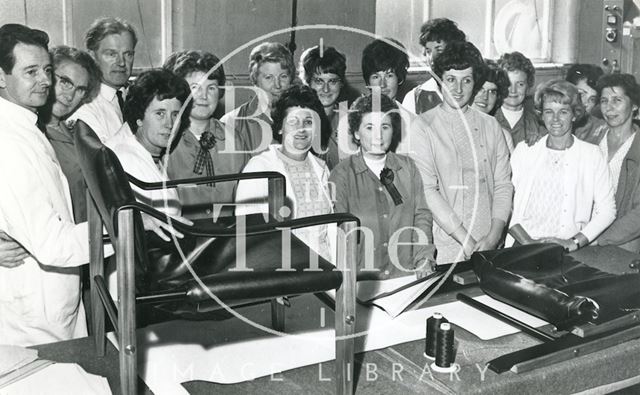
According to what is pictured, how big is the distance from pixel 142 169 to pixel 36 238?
2.24 feet

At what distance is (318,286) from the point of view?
5.21ft

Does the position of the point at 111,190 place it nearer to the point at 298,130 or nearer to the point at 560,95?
the point at 298,130

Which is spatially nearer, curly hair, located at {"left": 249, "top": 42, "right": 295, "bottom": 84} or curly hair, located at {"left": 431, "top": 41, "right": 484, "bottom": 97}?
curly hair, located at {"left": 431, "top": 41, "right": 484, "bottom": 97}

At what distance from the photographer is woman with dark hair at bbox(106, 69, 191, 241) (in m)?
2.55

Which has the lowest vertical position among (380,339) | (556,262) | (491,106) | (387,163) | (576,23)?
(380,339)

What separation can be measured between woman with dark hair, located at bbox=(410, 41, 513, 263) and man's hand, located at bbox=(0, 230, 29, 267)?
1.69 meters

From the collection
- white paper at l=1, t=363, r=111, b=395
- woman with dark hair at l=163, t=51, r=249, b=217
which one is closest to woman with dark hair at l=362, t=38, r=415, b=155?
woman with dark hair at l=163, t=51, r=249, b=217

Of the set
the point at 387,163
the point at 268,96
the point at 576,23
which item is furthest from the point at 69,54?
the point at 576,23

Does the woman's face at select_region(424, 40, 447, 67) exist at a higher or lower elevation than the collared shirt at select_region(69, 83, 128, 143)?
higher

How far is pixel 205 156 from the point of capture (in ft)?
9.74

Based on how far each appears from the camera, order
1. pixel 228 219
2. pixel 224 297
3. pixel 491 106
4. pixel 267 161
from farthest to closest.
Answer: pixel 491 106 → pixel 267 161 → pixel 228 219 → pixel 224 297

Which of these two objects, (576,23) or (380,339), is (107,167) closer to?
(380,339)

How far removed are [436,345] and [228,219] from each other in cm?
98

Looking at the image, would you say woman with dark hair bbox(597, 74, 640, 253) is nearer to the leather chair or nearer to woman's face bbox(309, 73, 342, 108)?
woman's face bbox(309, 73, 342, 108)
